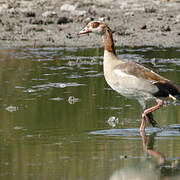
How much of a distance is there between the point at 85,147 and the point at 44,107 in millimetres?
2572

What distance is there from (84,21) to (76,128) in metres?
11.0

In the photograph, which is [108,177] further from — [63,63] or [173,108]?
[63,63]

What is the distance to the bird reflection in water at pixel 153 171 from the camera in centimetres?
672

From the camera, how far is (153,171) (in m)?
6.95

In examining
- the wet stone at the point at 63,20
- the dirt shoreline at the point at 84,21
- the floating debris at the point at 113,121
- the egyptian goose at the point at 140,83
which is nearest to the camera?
the egyptian goose at the point at 140,83

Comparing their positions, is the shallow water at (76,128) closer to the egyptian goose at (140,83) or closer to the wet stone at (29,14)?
the egyptian goose at (140,83)

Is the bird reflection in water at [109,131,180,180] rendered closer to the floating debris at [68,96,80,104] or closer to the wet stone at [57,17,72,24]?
the floating debris at [68,96,80,104]

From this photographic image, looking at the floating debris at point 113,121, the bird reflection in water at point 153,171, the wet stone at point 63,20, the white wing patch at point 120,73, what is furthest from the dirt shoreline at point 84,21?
the bird reflection in water at point 153,171

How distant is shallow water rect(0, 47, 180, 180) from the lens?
7046 millimetres

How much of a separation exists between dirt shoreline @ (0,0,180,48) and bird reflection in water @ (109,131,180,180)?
1015 cm

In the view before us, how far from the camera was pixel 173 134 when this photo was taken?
872 cm

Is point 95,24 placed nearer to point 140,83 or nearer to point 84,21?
point 140,83

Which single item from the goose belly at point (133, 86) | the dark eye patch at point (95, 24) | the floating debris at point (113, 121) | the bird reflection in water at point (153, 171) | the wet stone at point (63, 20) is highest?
the dark eye patch at point (95, 24)

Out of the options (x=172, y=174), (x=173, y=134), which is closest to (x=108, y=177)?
(x=172, y=174)
